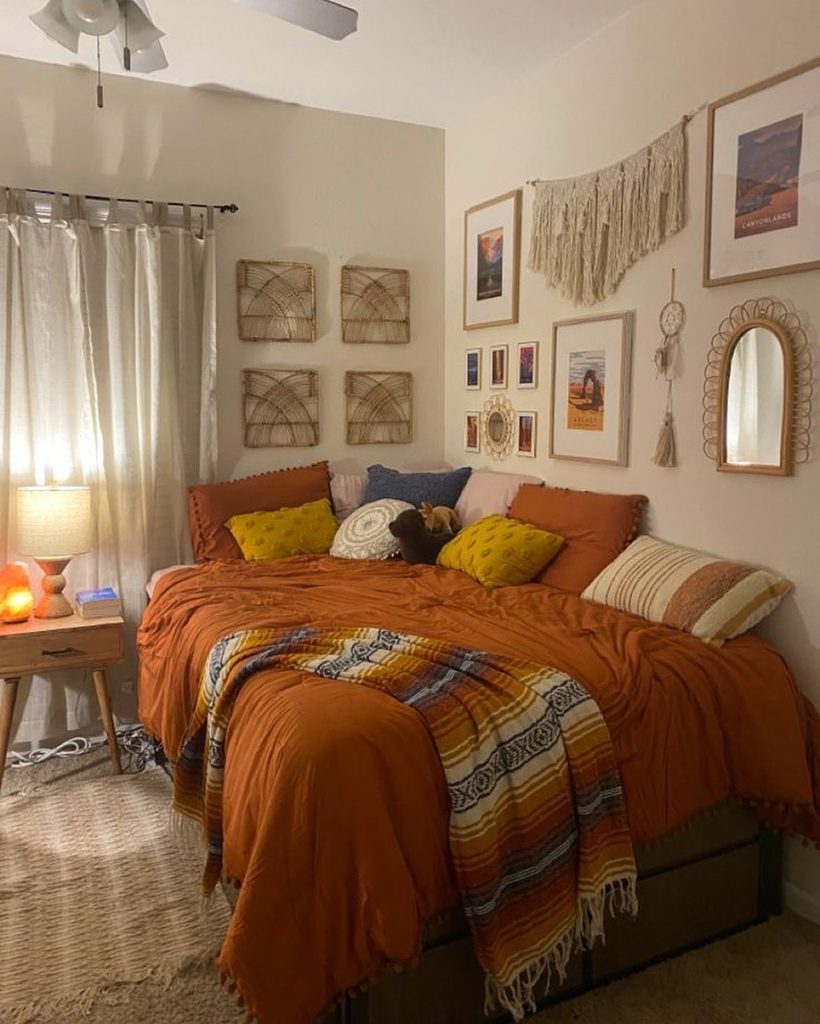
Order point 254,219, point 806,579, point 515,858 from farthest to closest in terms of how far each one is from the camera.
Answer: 1. point 254,219
2. point 806,579
3. point 515,858

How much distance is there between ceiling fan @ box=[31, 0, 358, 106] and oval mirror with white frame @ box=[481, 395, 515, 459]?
1798 millimetres

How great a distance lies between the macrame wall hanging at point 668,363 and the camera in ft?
8.90

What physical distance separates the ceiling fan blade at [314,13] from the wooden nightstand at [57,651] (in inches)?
79.6

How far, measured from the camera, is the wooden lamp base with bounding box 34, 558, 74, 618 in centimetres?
308

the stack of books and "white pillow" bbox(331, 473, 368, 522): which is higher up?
"white pillow" bbox(331, 473, 368, 522)

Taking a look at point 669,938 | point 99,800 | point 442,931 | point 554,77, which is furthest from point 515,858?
point 554,77

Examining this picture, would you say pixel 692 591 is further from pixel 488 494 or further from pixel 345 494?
pixel 345 494

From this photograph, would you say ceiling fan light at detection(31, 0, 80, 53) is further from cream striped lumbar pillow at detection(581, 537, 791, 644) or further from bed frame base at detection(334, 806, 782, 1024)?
bed frame base at detection(334, 806, 782, 1024)

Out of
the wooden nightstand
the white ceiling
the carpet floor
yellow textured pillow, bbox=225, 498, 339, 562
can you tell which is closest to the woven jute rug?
the carpet floor

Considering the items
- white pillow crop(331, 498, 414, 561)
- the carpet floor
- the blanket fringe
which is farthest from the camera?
white pillow crop(331, 498, 414, 561)

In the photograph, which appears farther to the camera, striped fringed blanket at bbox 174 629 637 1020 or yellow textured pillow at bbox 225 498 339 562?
yellow textured pillow at bbox 225 498 339 562

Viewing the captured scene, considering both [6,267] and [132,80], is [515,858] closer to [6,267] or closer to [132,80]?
[6,267]

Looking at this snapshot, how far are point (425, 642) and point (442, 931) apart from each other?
631mm

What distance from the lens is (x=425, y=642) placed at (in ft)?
6.76
